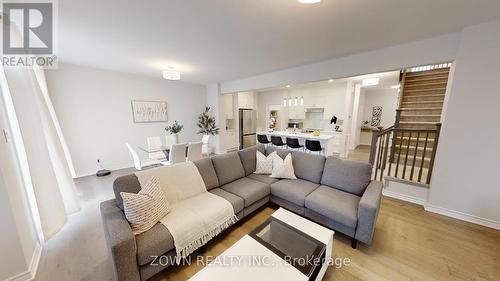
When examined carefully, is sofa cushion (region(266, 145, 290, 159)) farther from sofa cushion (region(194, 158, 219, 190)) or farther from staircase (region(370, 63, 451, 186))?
staircase (region(370, 63, 451, 186))

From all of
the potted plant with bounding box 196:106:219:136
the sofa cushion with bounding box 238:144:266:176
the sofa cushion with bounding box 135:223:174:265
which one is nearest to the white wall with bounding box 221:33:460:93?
the sofa cushion with bounding box 238:144:266:176

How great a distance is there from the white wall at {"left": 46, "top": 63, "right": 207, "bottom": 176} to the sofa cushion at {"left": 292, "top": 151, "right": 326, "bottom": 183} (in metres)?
4.17

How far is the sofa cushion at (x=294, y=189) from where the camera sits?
2.15m

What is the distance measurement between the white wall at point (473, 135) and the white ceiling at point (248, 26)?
338 millimetres

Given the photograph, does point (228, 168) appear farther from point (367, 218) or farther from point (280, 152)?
point (367, 218)

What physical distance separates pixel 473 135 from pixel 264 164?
2747mm

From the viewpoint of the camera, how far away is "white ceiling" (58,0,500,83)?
163 cm

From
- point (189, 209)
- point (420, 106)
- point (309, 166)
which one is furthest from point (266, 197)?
point (420, 106)

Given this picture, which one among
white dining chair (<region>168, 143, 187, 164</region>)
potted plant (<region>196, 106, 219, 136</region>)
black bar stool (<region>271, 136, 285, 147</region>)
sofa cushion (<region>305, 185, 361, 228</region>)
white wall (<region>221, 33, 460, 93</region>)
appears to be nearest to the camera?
sofa cushion (<region>305, 185, 361, 228</region>)

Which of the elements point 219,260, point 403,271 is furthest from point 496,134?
point 219,260

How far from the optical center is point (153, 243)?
4.40 feet

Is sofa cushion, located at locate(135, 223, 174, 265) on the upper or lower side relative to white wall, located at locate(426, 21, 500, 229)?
lower

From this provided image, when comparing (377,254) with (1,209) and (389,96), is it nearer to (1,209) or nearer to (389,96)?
(1,209)

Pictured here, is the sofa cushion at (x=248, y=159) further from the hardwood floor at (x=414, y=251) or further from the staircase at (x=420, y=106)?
the staircase at (x=420, y=106)
